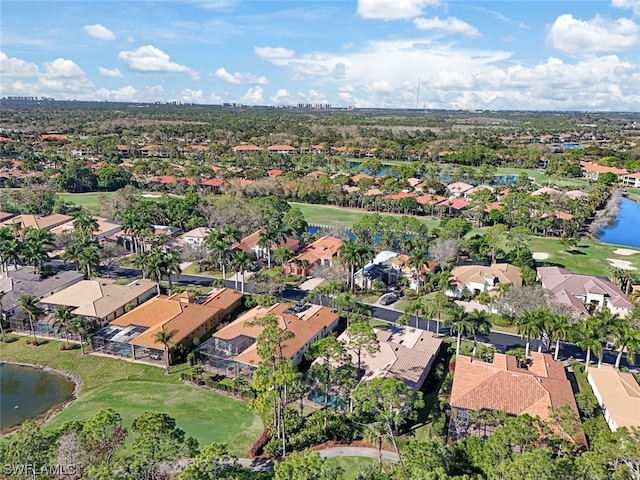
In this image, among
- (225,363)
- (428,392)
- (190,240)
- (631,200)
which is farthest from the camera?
(631,200)

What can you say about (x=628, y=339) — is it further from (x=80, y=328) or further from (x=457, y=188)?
(x=457, y=188)

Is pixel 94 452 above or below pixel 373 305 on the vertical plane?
above

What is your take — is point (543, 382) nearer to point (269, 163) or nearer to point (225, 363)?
point (225, 363)

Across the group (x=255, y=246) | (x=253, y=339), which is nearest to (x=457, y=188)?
(x=255, y=246)

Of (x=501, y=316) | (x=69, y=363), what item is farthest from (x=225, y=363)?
(x=501, y=316)

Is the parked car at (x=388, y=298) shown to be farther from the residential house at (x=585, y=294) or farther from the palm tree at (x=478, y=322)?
the residential house at (x=585, y=294)

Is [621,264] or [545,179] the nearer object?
[621,264]
